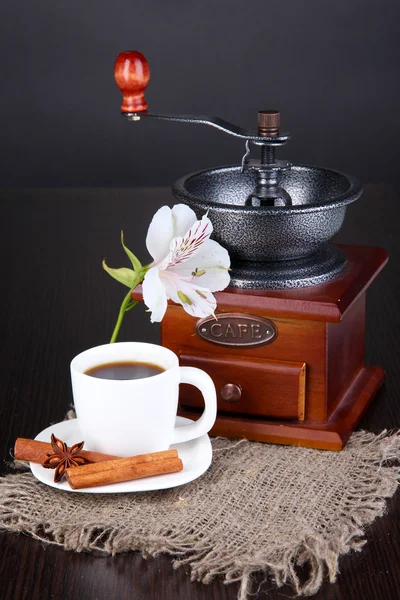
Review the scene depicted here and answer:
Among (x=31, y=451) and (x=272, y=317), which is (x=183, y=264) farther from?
(x=31, y=451)

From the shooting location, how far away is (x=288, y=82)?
3271mm

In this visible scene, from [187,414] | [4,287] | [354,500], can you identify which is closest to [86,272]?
[4,287]

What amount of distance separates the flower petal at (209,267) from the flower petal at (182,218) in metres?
0.03

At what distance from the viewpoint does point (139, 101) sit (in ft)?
4.17

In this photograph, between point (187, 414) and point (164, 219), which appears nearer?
point (164, 219)

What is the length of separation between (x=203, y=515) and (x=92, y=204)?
1.32 meters

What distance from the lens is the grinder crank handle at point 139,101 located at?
4.10 ft

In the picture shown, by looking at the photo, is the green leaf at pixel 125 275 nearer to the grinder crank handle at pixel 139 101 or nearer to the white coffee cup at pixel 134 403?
the white coffee cup at pixel 134 403

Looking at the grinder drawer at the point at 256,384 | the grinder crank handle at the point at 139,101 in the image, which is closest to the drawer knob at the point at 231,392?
the grinder drawer at the point at 256,384

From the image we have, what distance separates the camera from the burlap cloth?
991 millimetres

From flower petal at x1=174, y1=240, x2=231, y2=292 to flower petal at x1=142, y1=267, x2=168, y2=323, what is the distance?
4cm

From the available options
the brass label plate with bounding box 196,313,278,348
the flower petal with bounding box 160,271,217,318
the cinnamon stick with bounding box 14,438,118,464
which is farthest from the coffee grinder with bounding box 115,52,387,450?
the cinnamon stick with bounding box 14,438,118,464

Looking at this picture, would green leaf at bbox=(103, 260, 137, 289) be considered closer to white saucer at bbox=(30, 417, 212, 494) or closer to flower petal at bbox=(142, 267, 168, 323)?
flower petal at bbox=(142, 267, 168, 323)

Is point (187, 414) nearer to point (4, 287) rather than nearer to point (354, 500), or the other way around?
point (354, 500)
